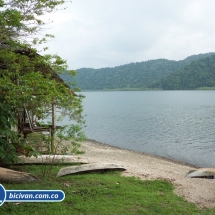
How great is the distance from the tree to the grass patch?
1.13 m

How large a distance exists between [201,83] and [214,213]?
113204 millimetres

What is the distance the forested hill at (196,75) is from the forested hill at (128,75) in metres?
24.4

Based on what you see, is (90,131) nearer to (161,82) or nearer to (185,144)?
(185,144)

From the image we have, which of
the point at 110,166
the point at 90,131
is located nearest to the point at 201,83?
the point at 90,131

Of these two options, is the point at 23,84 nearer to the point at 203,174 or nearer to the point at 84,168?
the point at 84,168

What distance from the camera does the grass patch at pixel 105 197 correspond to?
5328 millimetres

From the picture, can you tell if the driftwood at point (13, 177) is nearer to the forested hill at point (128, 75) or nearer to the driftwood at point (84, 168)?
the driftwood at point (84, 168)

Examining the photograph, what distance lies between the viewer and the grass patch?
5328mm

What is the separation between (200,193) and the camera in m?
7.59

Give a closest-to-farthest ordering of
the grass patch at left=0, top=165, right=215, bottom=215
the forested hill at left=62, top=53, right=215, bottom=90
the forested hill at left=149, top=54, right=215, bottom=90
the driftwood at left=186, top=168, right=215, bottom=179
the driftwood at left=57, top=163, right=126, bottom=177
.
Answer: the grass patch at left=0, top=165, right=215, bottom=215, the driftwood at left=57, top=163, right=126, bottom=177, the driftwood at left=186, top=168, right=215, bottom=179, the forested hill at left=149, top=54, right=215, bottom=90, the forested hill at left=62, top=53, right=215, bottom=90

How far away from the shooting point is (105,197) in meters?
6.20

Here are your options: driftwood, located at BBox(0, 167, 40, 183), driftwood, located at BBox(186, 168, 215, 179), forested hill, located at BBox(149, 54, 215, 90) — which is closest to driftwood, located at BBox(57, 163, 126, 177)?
driftwood, located at BBox(0, 167, 40, 183)

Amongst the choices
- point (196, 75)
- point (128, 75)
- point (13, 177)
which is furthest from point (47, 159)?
point (128, 75)

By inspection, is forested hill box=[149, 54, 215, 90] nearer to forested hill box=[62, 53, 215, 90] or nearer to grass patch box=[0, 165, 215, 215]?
→ forested hill box=[62, 53, 215, 90]
